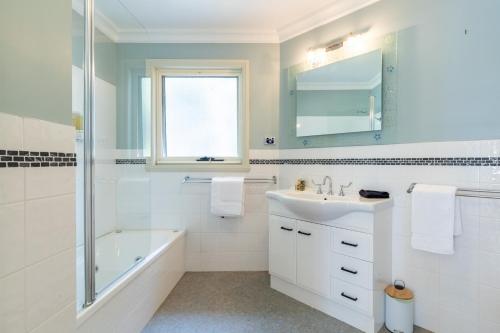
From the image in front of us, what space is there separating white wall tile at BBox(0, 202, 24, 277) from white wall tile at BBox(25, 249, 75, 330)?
0.06 m

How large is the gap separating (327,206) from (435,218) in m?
0.60

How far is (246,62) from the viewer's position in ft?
7.90

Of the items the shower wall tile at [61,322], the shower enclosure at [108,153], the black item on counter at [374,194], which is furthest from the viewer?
the black item on counter at [374,194]

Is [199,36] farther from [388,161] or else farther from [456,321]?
[456,321]

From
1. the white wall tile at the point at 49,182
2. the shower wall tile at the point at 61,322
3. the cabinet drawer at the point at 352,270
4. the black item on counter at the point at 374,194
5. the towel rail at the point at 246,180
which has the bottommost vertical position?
the cabinet drawer at the point at 352,270

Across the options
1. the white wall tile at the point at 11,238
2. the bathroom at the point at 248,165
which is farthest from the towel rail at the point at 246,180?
the white wall tile at the point at 11,238

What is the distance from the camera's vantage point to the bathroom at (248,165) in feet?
2.81

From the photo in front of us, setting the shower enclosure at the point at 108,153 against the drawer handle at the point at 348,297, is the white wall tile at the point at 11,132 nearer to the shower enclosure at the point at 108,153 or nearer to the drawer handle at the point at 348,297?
the shower enclosure at the point at 108,153

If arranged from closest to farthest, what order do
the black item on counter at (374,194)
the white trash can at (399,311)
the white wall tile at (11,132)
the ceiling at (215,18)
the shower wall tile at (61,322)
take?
the white wall tile at (11,132)
the shower wall tile at (61,322)
the white trash can at (399,311)
the black item on counter at (374,194)
the ceiling at (215,18)

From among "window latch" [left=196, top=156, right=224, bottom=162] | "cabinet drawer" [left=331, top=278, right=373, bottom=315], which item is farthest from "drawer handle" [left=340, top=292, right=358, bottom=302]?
"window latch" [left=196, top=156, right=224, bottom=162]

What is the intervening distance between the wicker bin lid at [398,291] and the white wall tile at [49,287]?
69.9 inches

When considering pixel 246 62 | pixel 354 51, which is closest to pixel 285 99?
pixel 246 62

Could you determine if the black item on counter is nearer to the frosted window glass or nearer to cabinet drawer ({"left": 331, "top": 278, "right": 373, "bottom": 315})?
cabinet drawer ({"left": 331, "top": 278, "right": 373, "bottom": 315})

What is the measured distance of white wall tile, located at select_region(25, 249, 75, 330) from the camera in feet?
2.57
